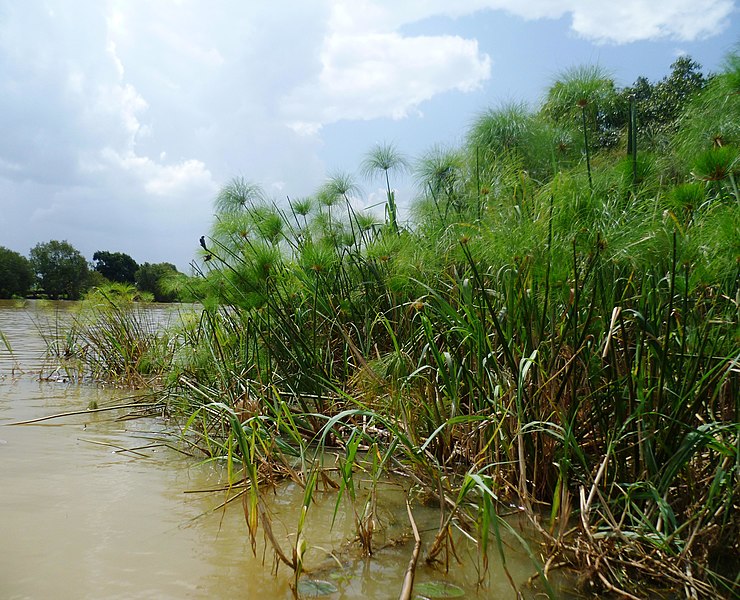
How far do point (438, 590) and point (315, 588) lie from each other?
35 cm

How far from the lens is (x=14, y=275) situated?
2397 centimetres

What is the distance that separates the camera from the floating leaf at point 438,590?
5.11 feet

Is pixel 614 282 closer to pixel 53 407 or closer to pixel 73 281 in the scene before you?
pixel 53 407

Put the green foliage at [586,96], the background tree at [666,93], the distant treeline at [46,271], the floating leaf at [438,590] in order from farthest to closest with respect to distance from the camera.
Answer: the distant treeline at [46,271]
the background tree at [666,93]
the green foliage at [586,96]
the floating leaf at [438,590]

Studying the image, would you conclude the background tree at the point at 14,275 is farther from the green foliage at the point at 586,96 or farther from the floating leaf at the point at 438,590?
the floating leaf at the point at 438,590

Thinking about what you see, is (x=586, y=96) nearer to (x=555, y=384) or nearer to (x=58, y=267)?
(x=555, y=384)

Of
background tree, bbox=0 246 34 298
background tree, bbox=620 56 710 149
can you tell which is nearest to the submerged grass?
background tree, bbox=620 56 710 149

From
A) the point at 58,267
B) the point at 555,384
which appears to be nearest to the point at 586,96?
the point at 555,384

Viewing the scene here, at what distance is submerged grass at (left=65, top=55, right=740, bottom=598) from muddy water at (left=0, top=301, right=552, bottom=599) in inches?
3.5

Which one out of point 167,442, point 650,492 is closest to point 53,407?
point 167,442

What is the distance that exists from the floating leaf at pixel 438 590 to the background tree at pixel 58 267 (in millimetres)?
19545

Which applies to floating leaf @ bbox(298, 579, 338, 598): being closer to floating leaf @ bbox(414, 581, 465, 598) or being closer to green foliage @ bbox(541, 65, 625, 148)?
floating leaf @ bbox(414, 581, 465, 598)

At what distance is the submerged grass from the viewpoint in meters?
1.61

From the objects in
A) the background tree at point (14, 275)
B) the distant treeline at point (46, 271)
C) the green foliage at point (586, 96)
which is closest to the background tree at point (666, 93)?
the green foliage at point (586, 96)
